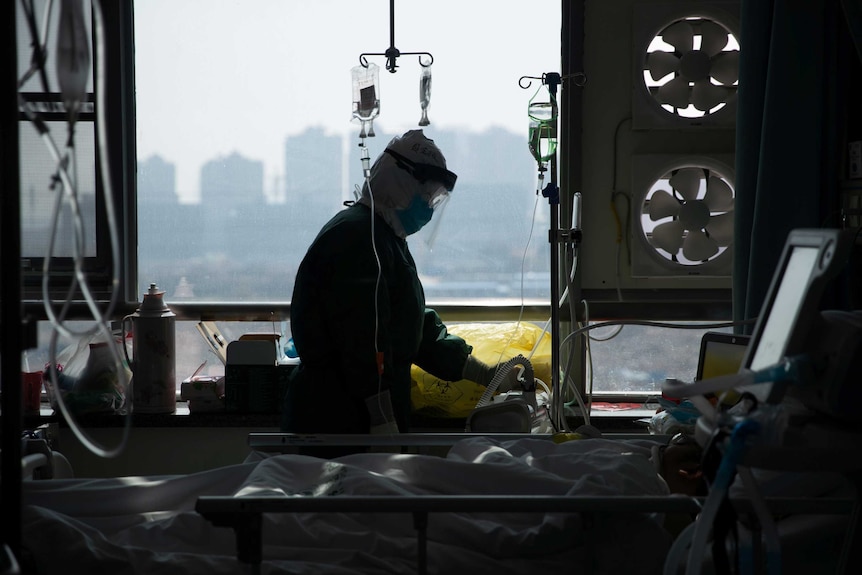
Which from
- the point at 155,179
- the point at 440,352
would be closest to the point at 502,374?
the point at 440,352

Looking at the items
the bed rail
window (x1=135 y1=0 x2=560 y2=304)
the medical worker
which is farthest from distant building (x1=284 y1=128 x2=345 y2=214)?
the bed rail

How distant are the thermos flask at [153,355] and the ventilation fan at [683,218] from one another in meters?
1.91

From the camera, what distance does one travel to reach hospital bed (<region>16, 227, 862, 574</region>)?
1481 mm

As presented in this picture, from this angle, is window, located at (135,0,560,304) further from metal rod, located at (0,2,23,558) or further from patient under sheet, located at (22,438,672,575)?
metal rod, located at (0,2,23,558)

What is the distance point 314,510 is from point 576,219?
1.57 meters


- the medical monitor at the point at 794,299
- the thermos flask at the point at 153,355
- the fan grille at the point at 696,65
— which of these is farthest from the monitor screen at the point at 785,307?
the thermos flask at the point at 153,355

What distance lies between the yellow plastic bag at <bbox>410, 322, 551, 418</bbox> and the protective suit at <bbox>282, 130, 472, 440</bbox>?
30 cm

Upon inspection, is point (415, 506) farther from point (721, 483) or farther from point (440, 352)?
point (440, 352)

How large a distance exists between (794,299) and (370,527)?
902 millimetres

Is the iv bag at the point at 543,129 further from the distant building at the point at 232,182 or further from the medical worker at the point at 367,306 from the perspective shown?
the distant building at the point at 232,182

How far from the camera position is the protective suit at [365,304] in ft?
8.94

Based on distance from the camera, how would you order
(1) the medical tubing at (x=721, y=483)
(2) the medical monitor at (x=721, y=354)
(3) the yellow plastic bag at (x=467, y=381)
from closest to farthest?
(1) the medical tubing at (x=721, y=483), (2) the medical monitor at (x=721, y=354), (3) the yellow plastic bag at (x=467, y=381)

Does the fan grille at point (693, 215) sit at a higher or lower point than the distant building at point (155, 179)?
lower

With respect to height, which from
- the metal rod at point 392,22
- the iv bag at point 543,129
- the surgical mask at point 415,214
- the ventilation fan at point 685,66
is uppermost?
the metal rod at point 392,22
